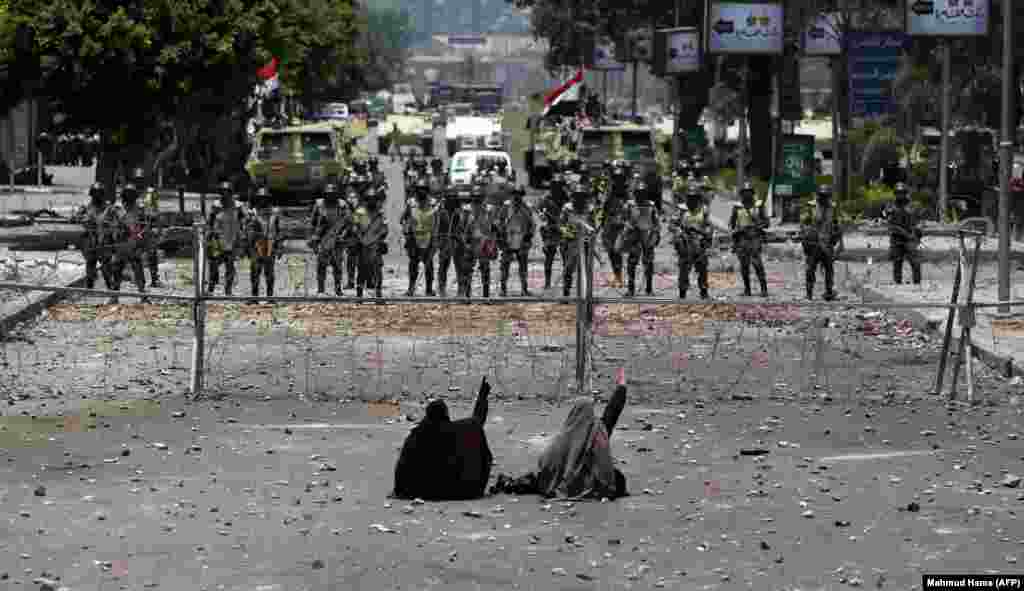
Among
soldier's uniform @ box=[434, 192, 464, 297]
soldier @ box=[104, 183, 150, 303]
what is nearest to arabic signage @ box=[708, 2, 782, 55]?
soldier's uniform @ box=[434, 192, 464, 297]

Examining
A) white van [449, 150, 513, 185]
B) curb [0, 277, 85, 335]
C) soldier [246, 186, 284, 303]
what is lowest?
curb [0, 277, 85, 335]

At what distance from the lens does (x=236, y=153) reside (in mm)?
55094

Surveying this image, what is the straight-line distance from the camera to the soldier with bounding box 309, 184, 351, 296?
24.7 metres

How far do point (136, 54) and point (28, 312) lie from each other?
1293 centimetres

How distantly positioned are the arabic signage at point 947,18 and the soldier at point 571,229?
11004 millimetres

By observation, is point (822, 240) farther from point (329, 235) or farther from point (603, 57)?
point (603, 57)

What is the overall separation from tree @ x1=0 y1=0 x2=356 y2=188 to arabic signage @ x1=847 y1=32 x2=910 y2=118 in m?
10.5

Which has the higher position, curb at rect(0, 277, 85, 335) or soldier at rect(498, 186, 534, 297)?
soldier at rect(498, 186, 534, 297)

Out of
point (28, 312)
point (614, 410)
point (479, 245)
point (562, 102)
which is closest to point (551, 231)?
point (479, 245)

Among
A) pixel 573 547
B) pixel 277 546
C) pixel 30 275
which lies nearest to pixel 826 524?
pixel 573 547

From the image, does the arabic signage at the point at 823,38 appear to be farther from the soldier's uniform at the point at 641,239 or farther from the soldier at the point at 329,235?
the soldier at the point at 329,235

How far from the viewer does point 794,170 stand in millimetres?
41250

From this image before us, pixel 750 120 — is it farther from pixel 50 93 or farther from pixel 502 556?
pixel 502 556

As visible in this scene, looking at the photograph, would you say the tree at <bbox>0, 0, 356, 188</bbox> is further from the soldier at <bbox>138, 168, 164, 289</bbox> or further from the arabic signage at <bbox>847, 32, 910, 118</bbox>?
the arabic signage at <bbox>847, 32, 910, 118</bbox>
